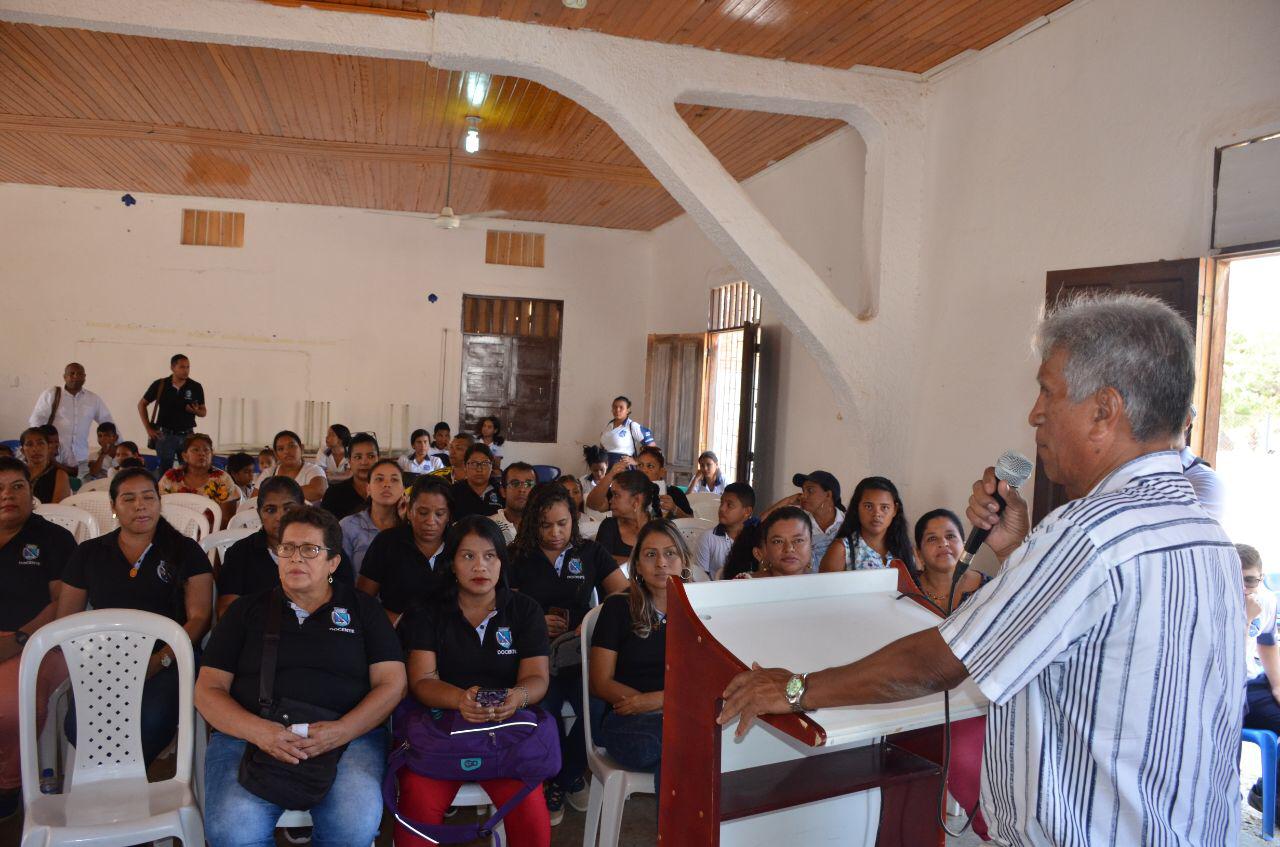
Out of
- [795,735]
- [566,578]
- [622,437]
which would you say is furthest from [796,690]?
[622,437]

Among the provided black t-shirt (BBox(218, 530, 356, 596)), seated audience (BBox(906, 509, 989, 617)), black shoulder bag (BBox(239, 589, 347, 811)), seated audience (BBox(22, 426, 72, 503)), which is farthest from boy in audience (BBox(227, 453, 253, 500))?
seated audience (BBox(906, 509, 989, 617))

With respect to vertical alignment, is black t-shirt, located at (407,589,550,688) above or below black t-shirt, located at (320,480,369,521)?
below

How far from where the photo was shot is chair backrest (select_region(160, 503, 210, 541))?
14.7ft

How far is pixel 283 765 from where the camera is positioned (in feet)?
7.63

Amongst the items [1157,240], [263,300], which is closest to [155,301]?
[263,300]

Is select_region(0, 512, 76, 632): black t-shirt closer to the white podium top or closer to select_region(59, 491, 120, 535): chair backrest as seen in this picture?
select_region(59, 491, 120, 535): chair backrest

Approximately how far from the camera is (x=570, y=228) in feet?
36.8

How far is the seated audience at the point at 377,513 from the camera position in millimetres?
3991

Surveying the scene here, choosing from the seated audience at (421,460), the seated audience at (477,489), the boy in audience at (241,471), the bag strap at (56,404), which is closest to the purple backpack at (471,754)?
the seated audience at (477,489)

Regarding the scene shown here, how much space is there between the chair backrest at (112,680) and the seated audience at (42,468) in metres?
3.34

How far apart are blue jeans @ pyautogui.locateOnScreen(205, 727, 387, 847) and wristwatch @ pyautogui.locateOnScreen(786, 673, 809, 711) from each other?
4.79ft

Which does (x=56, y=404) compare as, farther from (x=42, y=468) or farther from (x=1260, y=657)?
(x=1260, y=657)

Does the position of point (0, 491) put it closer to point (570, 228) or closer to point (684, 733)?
point (684, 733)

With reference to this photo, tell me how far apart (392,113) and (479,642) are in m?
5.07
